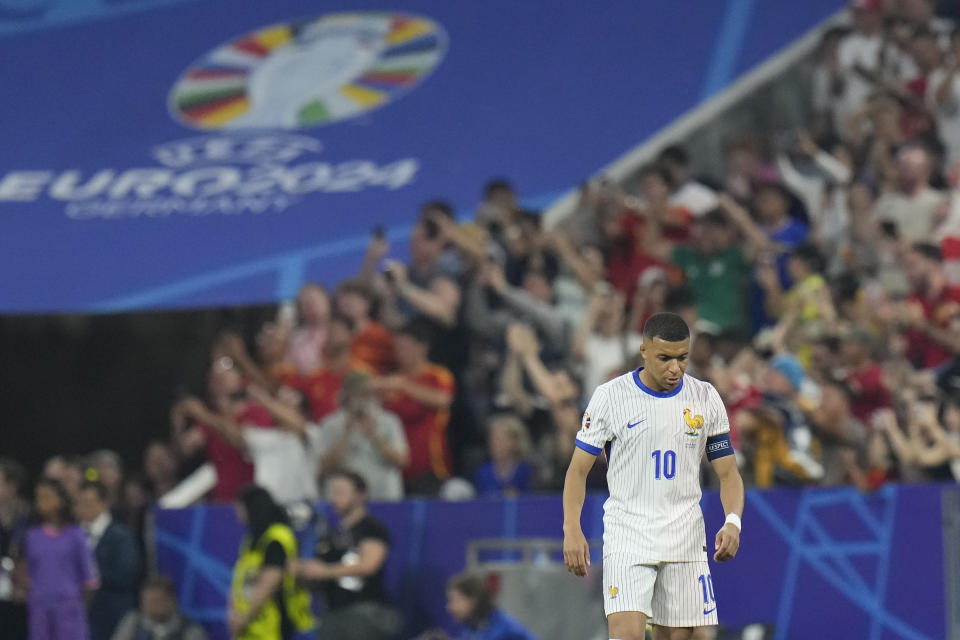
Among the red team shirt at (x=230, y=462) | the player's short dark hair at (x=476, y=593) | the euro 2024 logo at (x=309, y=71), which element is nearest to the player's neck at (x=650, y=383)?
the player's short dark hair at (x=476, y=593)

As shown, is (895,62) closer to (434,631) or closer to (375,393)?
(375,393)

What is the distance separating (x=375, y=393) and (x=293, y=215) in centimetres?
368

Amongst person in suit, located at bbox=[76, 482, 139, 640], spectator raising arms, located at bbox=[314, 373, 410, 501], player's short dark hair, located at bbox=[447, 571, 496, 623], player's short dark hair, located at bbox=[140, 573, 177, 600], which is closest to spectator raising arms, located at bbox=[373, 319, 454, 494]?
spectator raising arms, located at bbox=[314, 373, 410, 501]

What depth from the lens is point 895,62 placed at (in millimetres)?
14688

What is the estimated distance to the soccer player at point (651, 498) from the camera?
7469mm

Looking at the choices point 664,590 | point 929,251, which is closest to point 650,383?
point 664,590

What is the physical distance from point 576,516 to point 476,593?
335 cm

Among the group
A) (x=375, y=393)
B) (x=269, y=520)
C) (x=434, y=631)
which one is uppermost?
(x=375, y=393)

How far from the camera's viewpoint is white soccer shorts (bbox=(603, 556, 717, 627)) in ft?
24.5

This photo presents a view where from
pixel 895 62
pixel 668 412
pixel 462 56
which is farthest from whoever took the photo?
pixel 462 56

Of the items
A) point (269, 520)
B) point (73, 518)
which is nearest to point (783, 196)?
point (269, 520)

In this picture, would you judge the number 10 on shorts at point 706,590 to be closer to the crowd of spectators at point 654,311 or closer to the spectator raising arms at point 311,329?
the crowd of spectators at point 654,311

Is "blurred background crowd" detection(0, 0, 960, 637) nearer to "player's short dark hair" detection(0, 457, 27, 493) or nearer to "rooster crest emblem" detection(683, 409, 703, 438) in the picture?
"player's short dark hair" detection(0, 457, 27, 493)

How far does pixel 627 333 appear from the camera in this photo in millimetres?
12633
